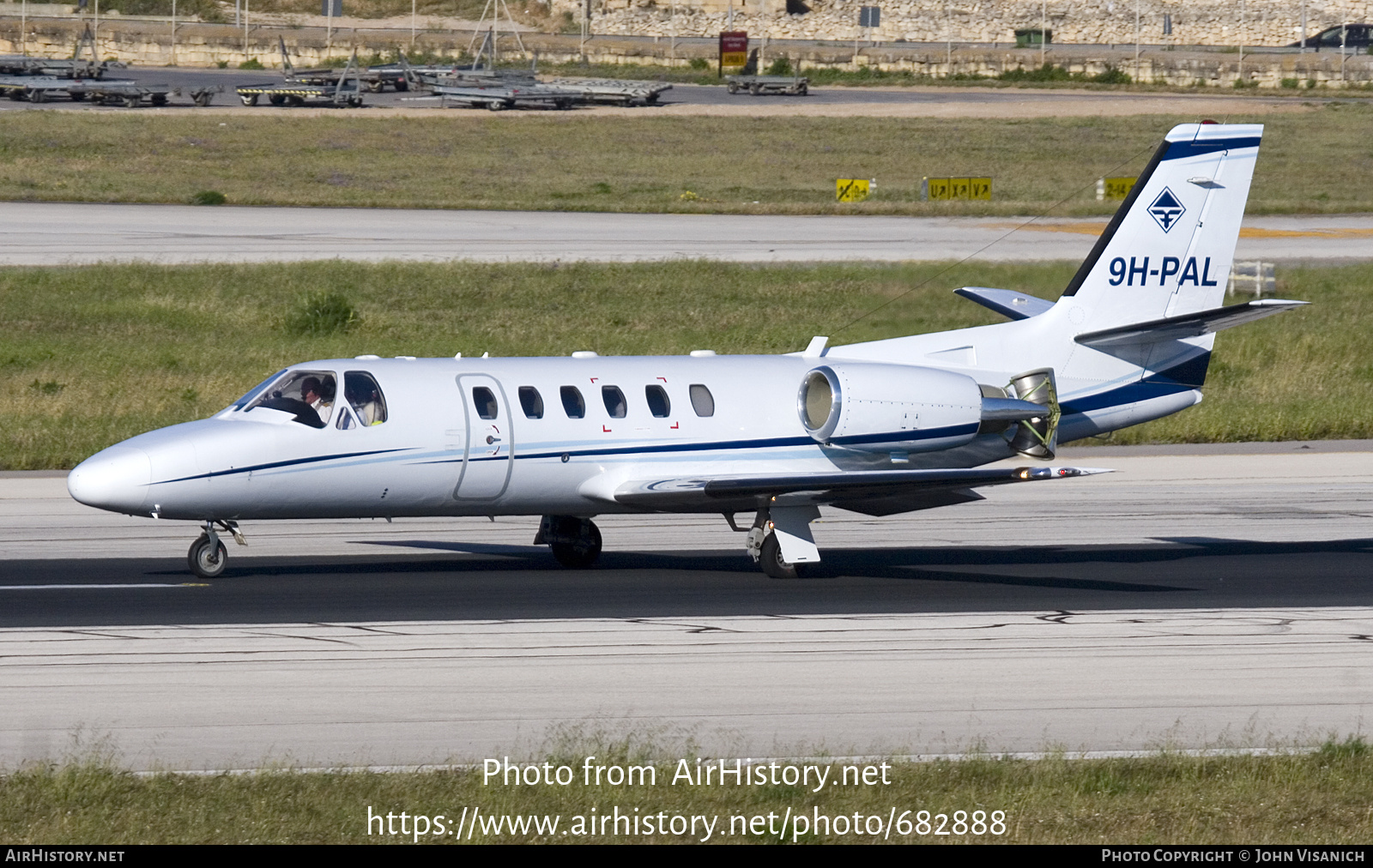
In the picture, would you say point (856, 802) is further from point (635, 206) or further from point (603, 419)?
point (635, 206)

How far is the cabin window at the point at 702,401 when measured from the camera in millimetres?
20359

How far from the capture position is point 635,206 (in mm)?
64438

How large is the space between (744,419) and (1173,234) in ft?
22.0

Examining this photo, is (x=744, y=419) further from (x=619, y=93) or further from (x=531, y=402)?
(x=619, y=93)

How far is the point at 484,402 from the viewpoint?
1967 centimetres

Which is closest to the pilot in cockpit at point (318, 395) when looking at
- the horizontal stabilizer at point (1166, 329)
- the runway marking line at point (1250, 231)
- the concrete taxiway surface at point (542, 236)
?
the horizontal stabilizer at point (1166, 329)

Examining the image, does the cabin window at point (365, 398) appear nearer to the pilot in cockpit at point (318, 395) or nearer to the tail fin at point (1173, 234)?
the pilot in cockpit at point (318, 395)

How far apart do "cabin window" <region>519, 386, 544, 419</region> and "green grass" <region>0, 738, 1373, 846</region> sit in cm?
834

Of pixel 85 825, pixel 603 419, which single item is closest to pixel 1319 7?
pixel 603 419

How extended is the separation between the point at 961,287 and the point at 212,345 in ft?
63.5

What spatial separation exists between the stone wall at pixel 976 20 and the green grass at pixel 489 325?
327ft

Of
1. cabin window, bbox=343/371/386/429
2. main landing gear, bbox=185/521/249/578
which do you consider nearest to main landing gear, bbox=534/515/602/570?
cabin window, bbox=343/371/386/429

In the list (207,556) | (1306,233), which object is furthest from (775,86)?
(207,556)

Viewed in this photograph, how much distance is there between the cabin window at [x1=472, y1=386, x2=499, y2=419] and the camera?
19562 mm
